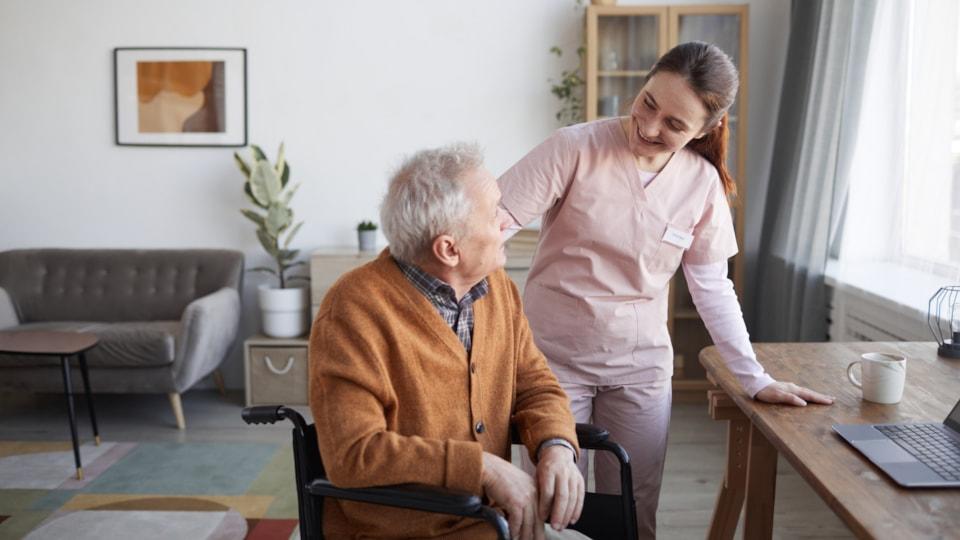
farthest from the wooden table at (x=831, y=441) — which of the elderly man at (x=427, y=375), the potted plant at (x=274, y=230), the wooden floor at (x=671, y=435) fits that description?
the potted plant at (x=274, y=230)

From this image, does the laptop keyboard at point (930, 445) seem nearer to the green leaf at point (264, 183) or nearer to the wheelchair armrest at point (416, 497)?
the wheelchair armrest at point (416, 497)

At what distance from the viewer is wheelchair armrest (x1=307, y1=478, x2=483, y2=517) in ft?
4.54

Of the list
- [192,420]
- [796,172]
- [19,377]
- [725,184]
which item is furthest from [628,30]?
[19,377]

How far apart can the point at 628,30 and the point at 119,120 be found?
272 cm

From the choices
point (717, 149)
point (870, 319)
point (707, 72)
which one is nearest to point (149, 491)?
point (717, 149)

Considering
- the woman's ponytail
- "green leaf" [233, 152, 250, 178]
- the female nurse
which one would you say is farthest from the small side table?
the woman's ponytail

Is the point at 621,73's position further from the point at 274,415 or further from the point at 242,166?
the point at 274,415

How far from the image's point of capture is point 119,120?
475cm

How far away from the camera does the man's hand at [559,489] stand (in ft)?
5.08

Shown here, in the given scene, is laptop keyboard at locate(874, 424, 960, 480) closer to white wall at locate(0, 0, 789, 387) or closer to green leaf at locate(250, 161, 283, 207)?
white wall at locate(0, 0, 789, 387)

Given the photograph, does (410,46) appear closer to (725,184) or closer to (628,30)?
(628,30)

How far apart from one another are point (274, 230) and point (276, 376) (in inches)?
28.8

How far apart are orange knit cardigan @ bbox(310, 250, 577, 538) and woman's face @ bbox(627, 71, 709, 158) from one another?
460 mm

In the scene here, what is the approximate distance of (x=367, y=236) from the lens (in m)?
4.50
